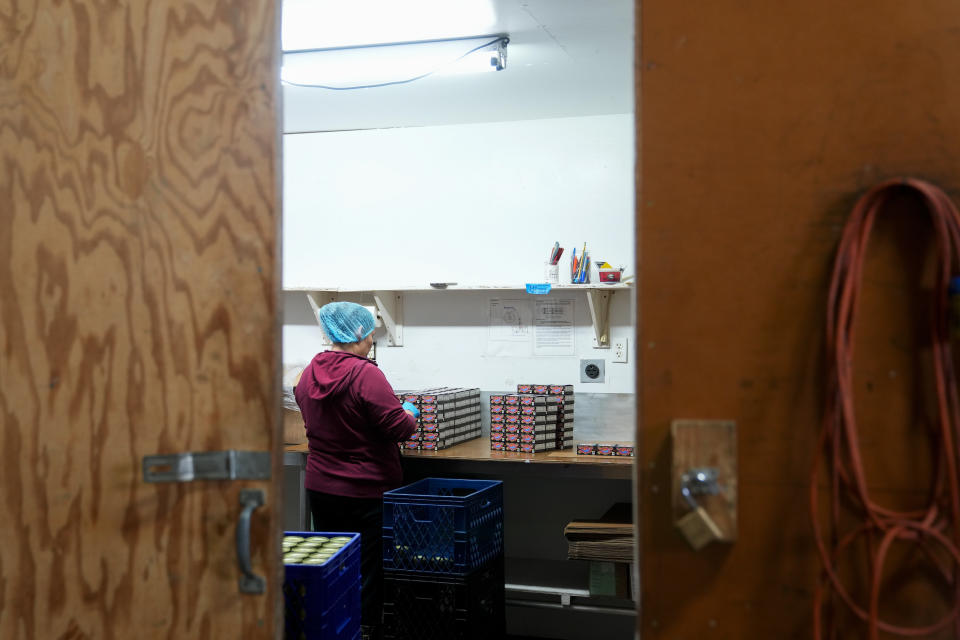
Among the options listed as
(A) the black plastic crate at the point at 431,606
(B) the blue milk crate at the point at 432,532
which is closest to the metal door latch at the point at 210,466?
(B) the blue milk crate at the point at 432,532

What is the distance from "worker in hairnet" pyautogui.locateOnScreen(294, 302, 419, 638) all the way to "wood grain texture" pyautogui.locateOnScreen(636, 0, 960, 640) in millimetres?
2072

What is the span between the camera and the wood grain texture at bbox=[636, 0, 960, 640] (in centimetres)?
125

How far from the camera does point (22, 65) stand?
1.56 meters

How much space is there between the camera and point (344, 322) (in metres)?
3.50

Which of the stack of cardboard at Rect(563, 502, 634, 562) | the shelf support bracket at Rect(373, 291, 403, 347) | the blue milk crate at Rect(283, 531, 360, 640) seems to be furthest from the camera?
the shelf support bracket at Rect(373, 291, 403, 347)

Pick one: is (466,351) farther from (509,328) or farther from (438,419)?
(438,419)

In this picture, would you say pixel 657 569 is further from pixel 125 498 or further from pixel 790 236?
pixel 125 498

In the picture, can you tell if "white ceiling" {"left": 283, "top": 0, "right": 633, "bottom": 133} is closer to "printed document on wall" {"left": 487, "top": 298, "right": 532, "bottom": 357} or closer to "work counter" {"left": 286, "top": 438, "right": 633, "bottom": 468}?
"printed document on wall" {"left": 487, "top": 298, "right": 532, "bottom": 357}

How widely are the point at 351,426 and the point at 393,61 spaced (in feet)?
5.07

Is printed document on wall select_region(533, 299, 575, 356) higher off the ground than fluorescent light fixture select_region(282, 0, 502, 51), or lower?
lower

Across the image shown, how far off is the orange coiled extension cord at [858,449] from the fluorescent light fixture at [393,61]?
2.24m

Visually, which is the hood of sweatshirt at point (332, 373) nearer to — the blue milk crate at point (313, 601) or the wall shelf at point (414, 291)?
the wall shelf at point (414, 291)

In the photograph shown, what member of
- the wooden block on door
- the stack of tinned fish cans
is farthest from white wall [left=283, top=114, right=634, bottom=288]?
the wooden block on door

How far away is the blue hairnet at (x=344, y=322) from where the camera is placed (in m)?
3.49
